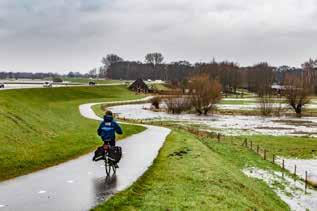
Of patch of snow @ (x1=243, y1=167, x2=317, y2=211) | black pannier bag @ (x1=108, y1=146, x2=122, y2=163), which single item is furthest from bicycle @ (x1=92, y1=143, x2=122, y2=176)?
patch of snow @ (x1=243, y1=167, x2=317, y2=211)

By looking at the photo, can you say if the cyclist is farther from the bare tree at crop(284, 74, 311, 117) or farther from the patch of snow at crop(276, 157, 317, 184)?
the bare tree at crop(284, 74, 311, 117)

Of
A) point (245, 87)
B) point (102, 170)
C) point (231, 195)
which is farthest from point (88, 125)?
point (245, 87)

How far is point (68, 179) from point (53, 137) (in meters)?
12.2

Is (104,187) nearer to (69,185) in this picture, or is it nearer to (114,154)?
(69,185)

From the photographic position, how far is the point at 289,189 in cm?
1972

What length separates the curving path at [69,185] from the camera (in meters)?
11.7

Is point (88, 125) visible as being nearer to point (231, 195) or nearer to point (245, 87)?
point (231, 195)

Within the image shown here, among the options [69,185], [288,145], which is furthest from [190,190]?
[288,145]

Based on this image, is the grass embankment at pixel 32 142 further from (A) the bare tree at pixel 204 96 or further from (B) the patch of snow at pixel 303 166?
(A) the bare tree at pixel 204 96

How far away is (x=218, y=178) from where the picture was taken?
16797 millimetres

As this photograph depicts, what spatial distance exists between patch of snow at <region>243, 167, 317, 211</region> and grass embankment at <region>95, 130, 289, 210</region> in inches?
22.6

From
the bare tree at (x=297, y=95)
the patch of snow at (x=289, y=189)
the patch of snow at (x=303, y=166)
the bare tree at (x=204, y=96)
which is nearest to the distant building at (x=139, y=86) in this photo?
the bare tree at (x=204, y=96)

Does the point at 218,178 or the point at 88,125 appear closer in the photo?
the point at 218,178

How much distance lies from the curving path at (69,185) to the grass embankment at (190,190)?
1.76 ft
